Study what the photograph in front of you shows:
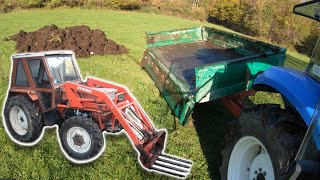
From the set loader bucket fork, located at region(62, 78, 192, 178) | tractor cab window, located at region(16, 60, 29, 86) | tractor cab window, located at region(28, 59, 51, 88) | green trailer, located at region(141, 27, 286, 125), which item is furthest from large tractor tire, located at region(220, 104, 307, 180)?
tractor cab window, located at region(16, 60, 29, 86)

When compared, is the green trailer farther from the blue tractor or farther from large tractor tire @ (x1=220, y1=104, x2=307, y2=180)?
large tractor tire @ (x1=220, y1=104, x2=307, y2=180)

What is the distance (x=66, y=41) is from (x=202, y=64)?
2785 millimetres

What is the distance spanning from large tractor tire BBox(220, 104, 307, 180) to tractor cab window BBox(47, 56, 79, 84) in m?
1.91

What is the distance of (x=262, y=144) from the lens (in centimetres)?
314

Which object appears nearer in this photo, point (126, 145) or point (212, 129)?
point (126, 145)

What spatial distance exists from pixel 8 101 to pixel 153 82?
3.53m

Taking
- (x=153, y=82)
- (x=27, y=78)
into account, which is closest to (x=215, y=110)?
(x=153, y=82)

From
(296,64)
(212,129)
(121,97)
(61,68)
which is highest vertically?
(61,68)

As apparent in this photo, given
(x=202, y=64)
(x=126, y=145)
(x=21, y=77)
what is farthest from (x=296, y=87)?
(x=202, y=64)

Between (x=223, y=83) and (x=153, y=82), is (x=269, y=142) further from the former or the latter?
(x=153, y=82)

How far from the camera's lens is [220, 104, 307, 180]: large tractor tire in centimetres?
287

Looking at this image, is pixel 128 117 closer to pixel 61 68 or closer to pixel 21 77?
pixel 61 68

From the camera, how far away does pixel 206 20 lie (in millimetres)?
28031

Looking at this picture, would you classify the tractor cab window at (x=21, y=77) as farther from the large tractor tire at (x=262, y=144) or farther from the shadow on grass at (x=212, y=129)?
the shadow on grass at (x=212, y=129)
